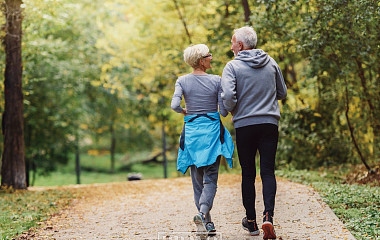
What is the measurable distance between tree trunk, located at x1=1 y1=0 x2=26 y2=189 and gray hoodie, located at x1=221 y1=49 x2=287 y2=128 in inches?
271

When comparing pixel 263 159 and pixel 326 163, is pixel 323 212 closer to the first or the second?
pixel 263 159

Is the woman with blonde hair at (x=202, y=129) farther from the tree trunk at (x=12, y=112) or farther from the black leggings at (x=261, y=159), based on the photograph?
the tree trunk at (x=12, y=112)

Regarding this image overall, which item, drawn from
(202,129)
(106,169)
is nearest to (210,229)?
(202,129)

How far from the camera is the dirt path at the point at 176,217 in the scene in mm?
4578

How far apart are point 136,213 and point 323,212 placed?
2493mm

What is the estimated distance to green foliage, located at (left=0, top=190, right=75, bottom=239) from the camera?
570cm

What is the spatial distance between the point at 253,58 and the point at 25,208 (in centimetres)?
460

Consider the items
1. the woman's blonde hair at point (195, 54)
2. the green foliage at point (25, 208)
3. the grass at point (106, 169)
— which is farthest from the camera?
the grass at point (106, 169)

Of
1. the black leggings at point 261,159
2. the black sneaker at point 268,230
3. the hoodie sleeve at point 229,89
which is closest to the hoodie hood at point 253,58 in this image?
the hoodie sleeve at point 229,89

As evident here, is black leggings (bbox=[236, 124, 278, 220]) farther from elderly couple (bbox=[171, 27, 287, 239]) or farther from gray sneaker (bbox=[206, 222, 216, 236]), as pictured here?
gray sneaker (bbox=[206, 222, 216, 236])

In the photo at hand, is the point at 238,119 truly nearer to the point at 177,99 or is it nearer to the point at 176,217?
the point at 177,99

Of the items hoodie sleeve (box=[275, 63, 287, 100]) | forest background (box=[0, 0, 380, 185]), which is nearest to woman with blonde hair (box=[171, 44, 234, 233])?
hoodie sleeve (box=[275, 63, 287, 100])

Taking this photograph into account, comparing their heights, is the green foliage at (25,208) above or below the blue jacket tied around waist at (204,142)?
below

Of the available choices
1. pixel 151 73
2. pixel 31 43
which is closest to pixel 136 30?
pixel 151 73
